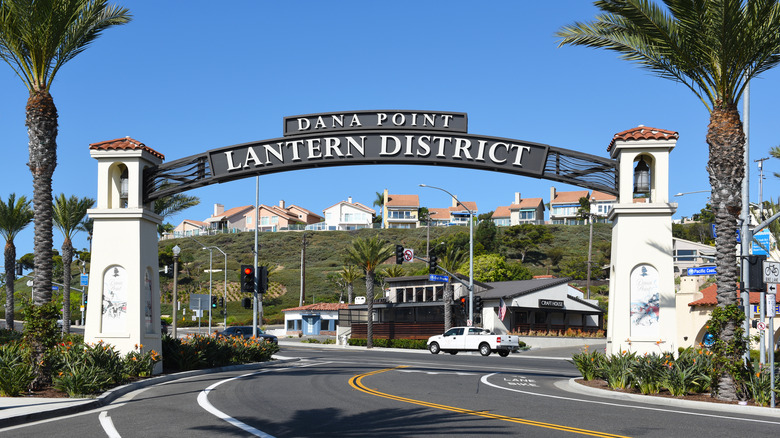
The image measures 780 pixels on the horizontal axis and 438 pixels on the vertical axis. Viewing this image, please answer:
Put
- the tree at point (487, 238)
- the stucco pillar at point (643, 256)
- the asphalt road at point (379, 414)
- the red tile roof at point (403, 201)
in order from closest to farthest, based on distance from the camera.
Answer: the asphalt road at point (379, 414) < the stucco pillar at point (643, 256) < the tree at point (487, 238) < the red tile roof at point (403, 201)

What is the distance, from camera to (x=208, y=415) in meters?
12.7

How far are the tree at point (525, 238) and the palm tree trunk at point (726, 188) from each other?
101 meters

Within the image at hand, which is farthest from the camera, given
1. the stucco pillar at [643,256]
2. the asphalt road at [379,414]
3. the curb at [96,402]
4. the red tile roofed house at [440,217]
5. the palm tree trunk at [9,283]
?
the red tile roofed house at [440,217]

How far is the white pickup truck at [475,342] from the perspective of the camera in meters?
42.1

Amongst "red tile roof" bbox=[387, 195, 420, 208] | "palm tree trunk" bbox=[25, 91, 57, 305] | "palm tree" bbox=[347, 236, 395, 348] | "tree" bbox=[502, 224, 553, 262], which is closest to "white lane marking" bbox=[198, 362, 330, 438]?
"palm tree trunk" bbox=[25, 91, 57, 305]

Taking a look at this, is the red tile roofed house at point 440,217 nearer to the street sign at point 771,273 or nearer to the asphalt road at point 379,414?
the asphalt road at point 379,414

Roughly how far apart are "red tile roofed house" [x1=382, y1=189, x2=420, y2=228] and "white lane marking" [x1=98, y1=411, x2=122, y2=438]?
140 meters

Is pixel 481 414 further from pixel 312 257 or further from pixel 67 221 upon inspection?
pixel 312 257

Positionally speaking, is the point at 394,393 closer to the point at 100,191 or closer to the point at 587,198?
the point at 100,191

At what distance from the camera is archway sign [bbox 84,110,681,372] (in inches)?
736

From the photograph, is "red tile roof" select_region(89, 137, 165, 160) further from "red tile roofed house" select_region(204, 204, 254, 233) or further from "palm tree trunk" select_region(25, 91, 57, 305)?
"red tile roofed house" select_region(204, 204, 254, 233)

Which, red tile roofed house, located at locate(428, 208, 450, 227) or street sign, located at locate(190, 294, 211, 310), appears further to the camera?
red tile roofed house, located at locate(428, 208, 450, 227)

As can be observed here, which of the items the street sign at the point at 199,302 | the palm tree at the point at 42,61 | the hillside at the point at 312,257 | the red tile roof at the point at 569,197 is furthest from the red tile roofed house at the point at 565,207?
the palm tree at the point at 42,61

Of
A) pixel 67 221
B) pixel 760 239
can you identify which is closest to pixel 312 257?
pixel 67 221
